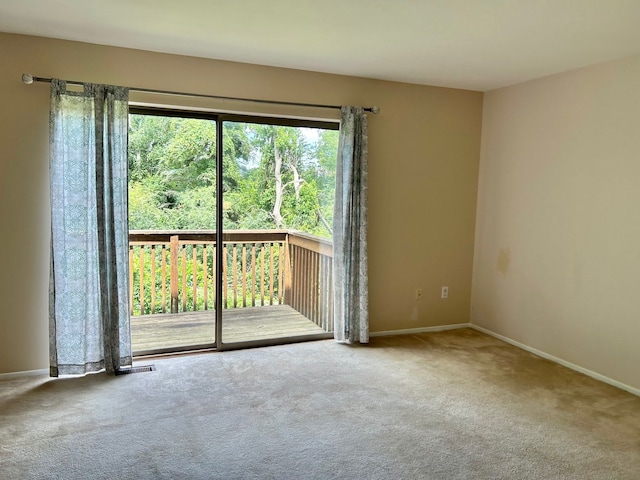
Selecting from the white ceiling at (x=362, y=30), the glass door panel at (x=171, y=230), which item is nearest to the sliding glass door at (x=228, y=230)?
the glass door panel at (x=171, y=230)

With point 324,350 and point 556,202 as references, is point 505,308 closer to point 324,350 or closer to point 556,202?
point 556,202

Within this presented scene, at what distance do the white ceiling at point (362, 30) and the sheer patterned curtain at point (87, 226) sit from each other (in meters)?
0.50

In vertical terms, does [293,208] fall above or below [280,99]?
below

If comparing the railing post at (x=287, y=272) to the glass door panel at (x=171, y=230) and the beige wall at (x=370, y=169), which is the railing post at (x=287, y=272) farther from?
the beige wall at (x=370, y=169)

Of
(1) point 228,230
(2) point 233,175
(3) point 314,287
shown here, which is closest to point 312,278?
(3) point 314,287

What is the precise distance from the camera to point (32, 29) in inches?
113

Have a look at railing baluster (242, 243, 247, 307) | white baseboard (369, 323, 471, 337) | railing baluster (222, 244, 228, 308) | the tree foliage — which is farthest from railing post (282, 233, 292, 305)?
white baseboard (369, 323, 471, 337)

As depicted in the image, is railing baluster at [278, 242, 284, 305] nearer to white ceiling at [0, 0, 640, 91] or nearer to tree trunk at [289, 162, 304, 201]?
tree trunk at [289, 162, 304, 201]

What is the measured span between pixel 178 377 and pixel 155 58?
230 centimetres

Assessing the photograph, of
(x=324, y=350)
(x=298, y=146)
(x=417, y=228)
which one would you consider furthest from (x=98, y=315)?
(x=417, y=228)

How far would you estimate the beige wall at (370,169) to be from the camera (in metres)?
3.03

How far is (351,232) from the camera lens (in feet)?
12.7

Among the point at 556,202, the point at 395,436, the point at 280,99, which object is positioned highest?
the point at 280,99

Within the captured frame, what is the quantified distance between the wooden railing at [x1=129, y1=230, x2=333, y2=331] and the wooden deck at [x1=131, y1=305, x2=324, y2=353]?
0.07 meters
